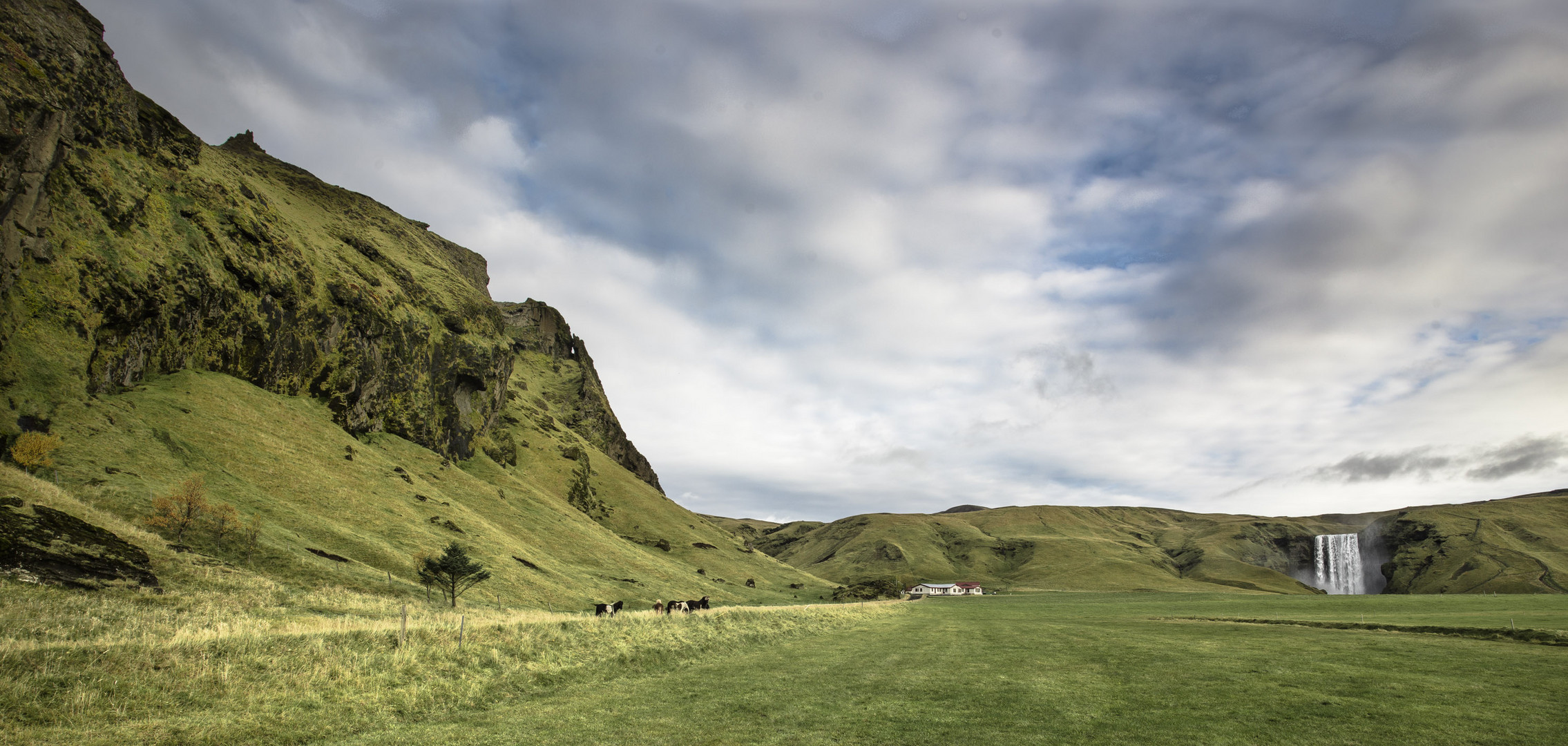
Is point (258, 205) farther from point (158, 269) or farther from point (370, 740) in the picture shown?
point (370, 740)

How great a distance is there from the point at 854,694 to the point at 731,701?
4028 millimetres

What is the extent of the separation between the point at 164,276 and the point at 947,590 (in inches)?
6064

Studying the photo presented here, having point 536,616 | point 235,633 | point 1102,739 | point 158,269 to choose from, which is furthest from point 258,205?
point 1102,739

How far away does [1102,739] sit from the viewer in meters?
13.9

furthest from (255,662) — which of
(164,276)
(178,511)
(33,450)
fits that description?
(164,276)

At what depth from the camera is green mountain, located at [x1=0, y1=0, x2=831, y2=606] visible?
128 ft

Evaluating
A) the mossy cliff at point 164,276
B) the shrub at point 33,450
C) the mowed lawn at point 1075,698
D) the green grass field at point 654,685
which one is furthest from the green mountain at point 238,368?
the mowed lawn at point 1075,698

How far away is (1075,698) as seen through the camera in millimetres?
18562

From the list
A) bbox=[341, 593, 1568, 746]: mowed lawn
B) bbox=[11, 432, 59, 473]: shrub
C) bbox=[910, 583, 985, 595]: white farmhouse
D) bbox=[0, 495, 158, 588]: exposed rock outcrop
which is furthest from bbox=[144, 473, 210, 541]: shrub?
bbox=[910, 583, 985, 595]: white farmhouse

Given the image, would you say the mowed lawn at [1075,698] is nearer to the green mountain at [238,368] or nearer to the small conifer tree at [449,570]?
the small conifer tree at [449,570]

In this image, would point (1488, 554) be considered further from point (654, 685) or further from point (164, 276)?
point (164, 276)

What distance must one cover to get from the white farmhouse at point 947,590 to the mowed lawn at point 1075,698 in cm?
12020

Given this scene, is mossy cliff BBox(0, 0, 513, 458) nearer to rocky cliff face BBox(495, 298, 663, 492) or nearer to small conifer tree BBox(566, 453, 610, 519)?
small conifer tree BBox(566, 453, 610, 519)

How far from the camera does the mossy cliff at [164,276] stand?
4131 centimetres
